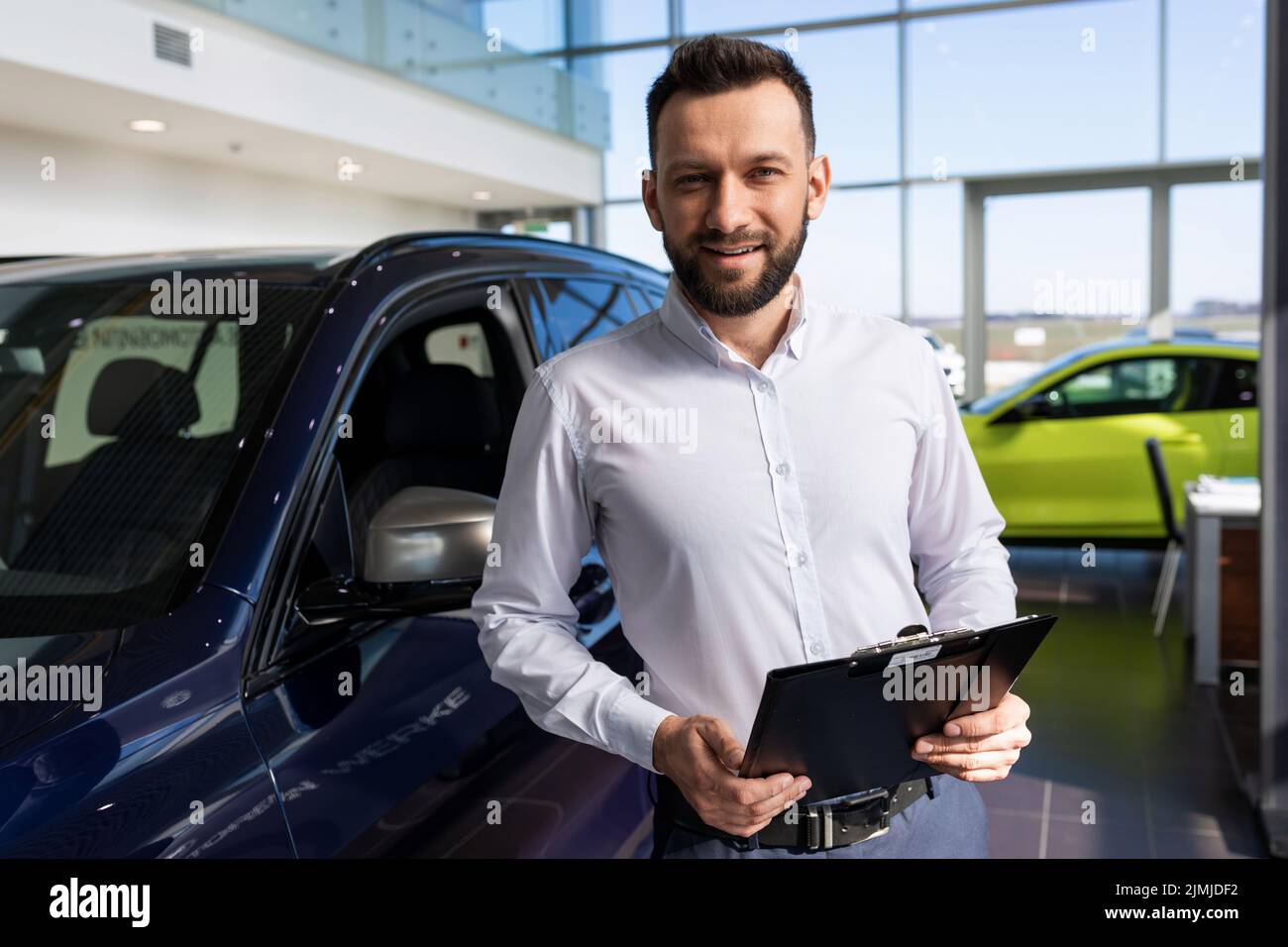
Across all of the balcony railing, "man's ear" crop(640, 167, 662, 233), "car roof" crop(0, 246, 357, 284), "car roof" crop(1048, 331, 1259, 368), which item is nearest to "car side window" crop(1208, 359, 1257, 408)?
"car roof" crop(1048, 331, 1259, 368)

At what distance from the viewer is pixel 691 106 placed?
43.7 inches

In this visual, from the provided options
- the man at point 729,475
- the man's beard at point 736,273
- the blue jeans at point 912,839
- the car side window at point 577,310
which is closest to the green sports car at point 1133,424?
the car side window at point 577,310

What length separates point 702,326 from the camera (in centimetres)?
121

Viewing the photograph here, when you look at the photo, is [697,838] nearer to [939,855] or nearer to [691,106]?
[939,855]

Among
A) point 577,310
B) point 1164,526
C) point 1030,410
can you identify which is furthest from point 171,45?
point 1164,526

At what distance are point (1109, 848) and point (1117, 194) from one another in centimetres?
804

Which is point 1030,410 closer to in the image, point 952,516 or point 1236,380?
point 1236,380

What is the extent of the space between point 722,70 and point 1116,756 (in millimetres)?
3188

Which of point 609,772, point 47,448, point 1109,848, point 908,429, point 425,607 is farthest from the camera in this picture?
point 1109,848

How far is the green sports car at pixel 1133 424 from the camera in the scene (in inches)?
191

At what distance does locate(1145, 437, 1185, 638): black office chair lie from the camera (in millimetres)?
4707

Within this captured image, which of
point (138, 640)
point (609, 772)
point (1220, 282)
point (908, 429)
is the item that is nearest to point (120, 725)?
point (138, 640)

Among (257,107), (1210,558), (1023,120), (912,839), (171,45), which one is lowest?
(1210,558)

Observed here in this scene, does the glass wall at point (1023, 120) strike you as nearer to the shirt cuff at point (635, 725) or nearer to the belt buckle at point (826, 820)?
the belt buckle at point (826, 820)
